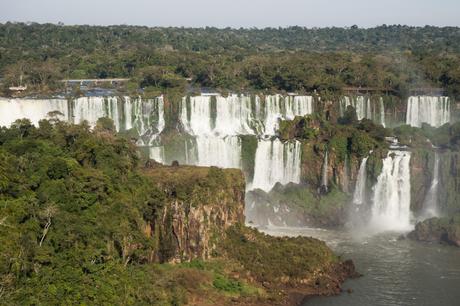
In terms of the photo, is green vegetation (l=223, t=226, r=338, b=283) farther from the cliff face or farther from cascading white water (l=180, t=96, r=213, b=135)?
cascading white water (l=180, t=96, r=213, b=135)

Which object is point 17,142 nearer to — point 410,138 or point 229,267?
point 229,267

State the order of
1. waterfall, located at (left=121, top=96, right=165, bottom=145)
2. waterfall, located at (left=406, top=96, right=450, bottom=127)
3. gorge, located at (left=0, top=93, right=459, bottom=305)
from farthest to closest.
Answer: waterfall, located at (left=406, top=96, right=450, bottom=127) < waterfall, located at (left=121, top=96, right=165, bottom=145) < gorge, located at (left=0, top=93, right=459, bottom=305)

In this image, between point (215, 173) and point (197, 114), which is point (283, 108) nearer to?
point (197, 114)

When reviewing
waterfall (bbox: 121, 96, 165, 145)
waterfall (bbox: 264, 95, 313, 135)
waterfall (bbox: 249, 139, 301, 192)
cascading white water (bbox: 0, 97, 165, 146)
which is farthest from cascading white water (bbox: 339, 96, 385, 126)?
cascading white water (bbox: 0, 97, 165, 146)

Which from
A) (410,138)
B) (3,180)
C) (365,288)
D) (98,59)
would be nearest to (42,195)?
(3,180)

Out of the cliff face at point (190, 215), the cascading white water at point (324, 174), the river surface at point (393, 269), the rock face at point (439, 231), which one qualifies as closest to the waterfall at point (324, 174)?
the cascading white water at point (324, 174)

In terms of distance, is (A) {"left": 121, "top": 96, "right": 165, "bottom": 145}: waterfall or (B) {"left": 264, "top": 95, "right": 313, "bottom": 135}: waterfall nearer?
(A) {"left": 121, "top": 96, "right": 165, "bottom": 145}: waterfall

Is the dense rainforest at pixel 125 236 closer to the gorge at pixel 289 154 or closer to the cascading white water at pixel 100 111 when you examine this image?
the gorge at pixel 289 154

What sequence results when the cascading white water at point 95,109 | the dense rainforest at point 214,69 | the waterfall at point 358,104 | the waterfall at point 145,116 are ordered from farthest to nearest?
the dense rainforest at point 214,69 → the waterfall at point 358,104 → the waterfall at point 145,116 → the cascading white water at point 95,109
